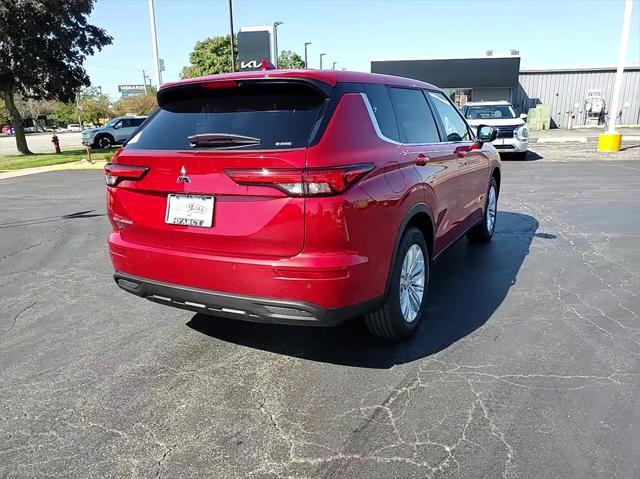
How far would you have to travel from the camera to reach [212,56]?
57.5 meters

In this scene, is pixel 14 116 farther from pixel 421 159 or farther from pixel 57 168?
pixel 421 159

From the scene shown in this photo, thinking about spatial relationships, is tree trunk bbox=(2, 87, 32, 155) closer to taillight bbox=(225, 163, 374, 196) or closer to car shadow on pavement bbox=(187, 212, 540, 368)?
car shadow on pavement bbox=(187, 212, 540, 368)

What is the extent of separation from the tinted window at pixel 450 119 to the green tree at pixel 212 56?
52.6 meters

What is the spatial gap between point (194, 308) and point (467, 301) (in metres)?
2.44

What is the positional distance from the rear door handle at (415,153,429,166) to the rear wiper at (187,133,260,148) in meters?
1.27

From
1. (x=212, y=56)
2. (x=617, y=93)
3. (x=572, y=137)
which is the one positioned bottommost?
(x=572, y=137)

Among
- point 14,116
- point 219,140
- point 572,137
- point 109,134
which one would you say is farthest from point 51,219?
point 572,137

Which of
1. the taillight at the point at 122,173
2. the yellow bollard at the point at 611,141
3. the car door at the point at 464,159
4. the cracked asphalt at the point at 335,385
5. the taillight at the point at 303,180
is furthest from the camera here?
the yellow bollard at the point at 611,141

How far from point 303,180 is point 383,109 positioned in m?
1.13

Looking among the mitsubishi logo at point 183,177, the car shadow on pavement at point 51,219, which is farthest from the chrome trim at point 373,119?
the car shadow on pavement at point 51,219

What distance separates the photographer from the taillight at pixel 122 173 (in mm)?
3127

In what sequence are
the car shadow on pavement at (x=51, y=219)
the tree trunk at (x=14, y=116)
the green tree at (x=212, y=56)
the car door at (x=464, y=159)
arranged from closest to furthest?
the car door at (x=464, y=159) → the car shadow on pavement at (x=51, y=219) → the tree trunk at (x=14, y=116) → the green tree at (x=212, y=56)

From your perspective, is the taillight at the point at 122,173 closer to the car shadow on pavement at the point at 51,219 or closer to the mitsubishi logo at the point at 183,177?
the mitsubishi logo at the point at 183,177

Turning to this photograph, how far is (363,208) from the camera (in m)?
2.84
